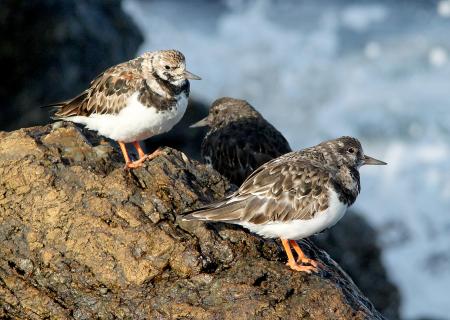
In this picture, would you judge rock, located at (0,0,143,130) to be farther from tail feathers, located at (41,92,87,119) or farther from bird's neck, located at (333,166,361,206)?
bird's neck, located at (333,166,361,206)

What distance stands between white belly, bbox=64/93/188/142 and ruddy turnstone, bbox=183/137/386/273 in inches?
36.5

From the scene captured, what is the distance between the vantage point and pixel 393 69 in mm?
17766

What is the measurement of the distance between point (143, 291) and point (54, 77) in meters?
6.47

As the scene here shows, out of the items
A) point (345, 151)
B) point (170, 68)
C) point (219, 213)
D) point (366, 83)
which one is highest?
point (366, 83)

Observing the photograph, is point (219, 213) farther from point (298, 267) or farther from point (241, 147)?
point (241, 147)

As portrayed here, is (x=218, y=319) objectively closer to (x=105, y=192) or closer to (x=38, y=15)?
(x=105, y=192)

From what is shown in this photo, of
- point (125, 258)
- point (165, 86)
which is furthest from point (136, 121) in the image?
point (125, 258)

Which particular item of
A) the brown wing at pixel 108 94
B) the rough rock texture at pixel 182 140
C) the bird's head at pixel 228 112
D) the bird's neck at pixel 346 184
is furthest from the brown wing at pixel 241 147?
the rough rock texture at pixel 182 140

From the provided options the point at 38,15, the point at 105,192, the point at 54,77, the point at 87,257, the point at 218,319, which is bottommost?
the point at 218,319

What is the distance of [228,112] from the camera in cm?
813

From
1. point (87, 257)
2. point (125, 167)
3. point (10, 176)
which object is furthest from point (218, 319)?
point (10, 176)

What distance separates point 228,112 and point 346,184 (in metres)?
2.81

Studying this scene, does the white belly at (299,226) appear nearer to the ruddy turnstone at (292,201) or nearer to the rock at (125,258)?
the ruddy turnstone at (292,201)

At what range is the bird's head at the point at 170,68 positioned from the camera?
609 centimetres
